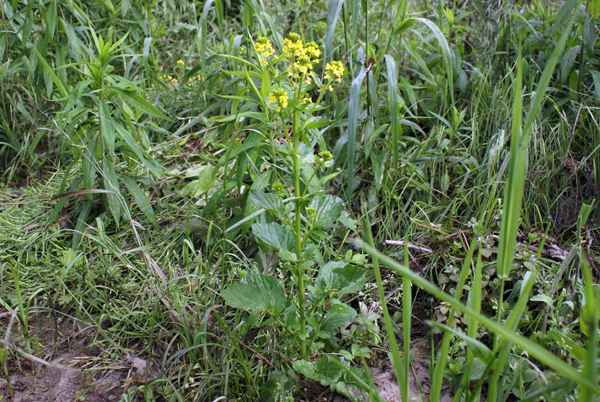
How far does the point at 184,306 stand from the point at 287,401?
0.49m

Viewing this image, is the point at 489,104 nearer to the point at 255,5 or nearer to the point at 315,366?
the point at 255,5

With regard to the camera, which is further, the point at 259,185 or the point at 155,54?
the point at 155,54

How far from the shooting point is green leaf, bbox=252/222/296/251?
3.59 ft

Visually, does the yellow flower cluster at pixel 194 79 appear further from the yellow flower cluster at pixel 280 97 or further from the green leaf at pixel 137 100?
the yellow flower cluster at pixel 280 97

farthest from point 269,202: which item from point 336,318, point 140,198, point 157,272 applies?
point 140,198

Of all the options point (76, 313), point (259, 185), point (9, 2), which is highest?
point (9, 2)

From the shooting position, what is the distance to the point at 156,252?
1605mm

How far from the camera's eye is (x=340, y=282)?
1.06 m

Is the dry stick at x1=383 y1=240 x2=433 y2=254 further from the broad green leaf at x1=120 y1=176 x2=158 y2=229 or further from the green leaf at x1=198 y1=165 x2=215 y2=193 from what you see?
the broad green leaf at x1=120 y1=176 x2=158 y2=229

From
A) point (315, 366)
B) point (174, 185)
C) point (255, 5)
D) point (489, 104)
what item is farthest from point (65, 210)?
point (489, 104)

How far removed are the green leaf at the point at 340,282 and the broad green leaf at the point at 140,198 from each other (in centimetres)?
85

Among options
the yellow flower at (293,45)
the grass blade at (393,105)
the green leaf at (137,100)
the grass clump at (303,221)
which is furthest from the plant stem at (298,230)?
the green leaf at (137,100)

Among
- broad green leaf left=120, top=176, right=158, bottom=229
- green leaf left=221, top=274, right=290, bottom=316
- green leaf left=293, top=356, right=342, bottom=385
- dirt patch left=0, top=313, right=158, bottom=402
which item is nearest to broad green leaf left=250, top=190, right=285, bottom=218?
green leaf left=221, top=274, right=290, bottom=316

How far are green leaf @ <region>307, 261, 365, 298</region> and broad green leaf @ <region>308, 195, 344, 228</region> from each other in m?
0.13
